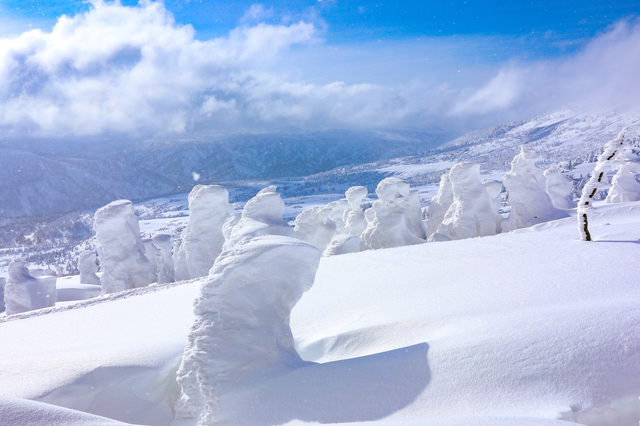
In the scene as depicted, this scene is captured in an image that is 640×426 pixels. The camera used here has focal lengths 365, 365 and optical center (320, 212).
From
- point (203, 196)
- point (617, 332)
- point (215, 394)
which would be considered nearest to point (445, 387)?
point (617, 332)

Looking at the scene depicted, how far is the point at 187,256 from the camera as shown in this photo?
1770 cm

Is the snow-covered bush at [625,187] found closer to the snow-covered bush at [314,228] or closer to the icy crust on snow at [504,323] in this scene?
the icy crust on snow at [504,323]

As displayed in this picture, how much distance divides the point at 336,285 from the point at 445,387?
4.32 meters

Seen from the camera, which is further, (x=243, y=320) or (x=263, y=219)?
(x=263, y=219)

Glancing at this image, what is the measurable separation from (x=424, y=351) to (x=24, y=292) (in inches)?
769

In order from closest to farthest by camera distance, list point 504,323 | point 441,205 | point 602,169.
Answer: point 504,323 → point 602,169 → point 441,205

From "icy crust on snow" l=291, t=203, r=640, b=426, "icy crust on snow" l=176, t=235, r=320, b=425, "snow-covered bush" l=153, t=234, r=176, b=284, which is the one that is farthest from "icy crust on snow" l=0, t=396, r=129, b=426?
"snow-covered bush" l=153, t=234, r=176, b=284

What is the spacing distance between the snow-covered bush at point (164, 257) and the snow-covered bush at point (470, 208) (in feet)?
55.6

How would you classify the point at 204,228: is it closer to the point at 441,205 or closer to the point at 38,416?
the point at 441,205

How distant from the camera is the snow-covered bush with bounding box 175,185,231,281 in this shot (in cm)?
1750

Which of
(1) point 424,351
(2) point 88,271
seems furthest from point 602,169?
(2) point 88,271

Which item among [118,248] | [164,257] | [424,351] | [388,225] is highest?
[118,248]

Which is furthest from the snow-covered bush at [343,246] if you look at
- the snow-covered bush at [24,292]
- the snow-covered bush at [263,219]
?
the snow-covered bush at [24,292]

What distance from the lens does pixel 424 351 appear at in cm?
360
